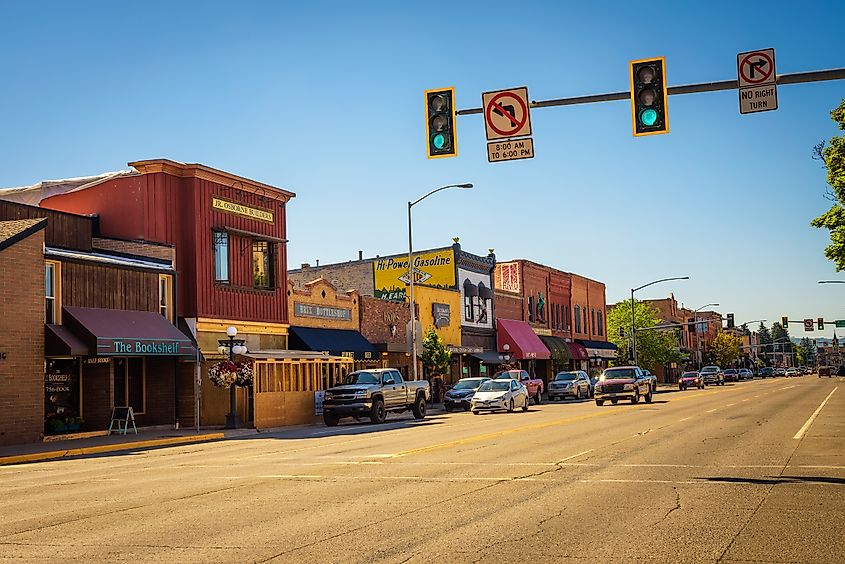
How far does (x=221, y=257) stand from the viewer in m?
36.2

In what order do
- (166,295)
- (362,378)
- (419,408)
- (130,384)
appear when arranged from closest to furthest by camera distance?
(130,384)
(166,295)
(362,378)
(419,408)

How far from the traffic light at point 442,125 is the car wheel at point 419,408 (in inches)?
870

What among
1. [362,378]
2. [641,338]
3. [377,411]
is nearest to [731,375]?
[641,338]

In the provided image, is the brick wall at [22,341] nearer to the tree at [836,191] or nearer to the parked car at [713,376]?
the tree at [836,191]

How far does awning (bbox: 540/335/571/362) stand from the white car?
2908cm

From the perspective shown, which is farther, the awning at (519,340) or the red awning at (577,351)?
the red awning at (577,351)

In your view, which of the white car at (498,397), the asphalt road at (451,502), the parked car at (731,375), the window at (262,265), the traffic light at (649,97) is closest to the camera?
the asphalt road at (451,502)

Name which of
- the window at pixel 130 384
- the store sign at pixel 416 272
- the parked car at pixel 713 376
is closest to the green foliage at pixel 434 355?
the store sign at pixel 416 272

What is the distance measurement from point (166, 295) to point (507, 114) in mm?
20640

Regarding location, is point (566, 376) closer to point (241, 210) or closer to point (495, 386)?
point (495, 386)

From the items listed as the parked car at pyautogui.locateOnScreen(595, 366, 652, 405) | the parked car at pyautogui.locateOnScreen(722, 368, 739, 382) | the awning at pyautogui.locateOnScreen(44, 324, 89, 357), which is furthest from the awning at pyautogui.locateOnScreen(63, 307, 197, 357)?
the parked car at pyautogui.locateOnScreen(722, 368, 739, 382)

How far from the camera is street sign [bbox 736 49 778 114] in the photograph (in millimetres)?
14609

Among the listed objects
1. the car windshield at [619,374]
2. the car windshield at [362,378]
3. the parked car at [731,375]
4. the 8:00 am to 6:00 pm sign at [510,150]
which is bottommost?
the parked car at [731,375]

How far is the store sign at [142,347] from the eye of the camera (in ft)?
89.8
